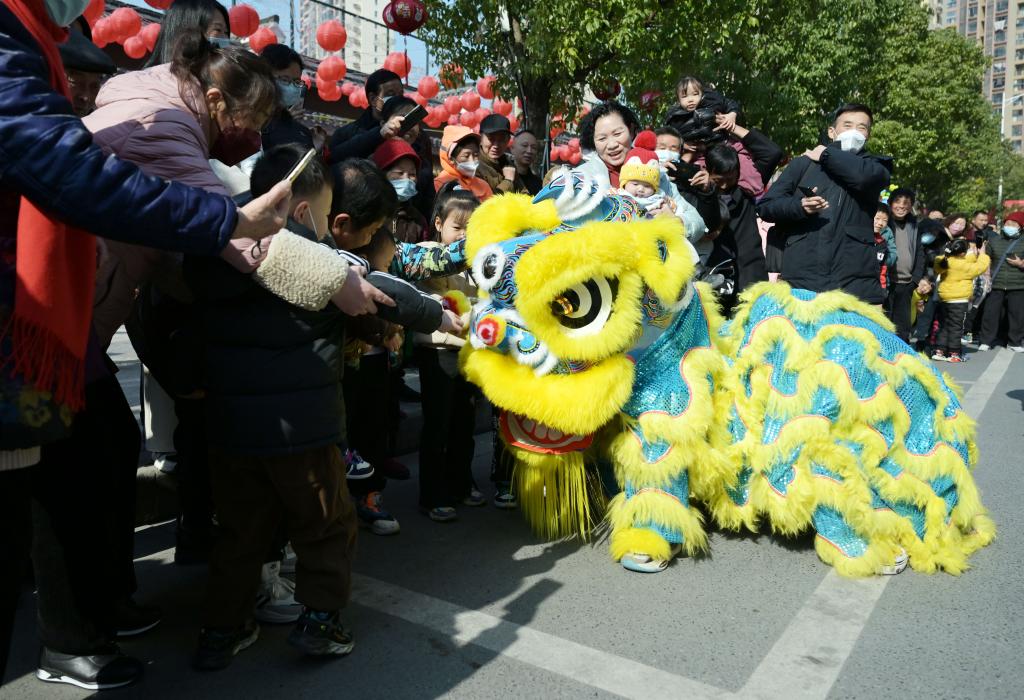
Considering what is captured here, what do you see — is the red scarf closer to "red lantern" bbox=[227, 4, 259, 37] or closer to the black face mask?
the black face mask

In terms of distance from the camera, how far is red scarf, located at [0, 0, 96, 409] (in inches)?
61.6

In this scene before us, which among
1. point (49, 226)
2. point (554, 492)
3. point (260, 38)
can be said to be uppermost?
point (260, 38)

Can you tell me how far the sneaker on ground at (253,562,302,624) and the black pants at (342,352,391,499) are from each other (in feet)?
2.56

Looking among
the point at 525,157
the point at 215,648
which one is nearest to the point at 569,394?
the point at 215,648

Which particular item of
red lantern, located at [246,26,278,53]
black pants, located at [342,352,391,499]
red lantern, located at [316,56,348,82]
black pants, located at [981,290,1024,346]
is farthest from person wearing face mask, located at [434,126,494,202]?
red lantern, located at [316,56,348,82]

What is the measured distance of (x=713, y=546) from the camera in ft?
10.6

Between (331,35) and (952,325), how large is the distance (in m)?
10.9

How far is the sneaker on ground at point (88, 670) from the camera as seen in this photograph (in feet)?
7.12

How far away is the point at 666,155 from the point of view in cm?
456

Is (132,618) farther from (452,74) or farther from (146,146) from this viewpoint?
(452,74)

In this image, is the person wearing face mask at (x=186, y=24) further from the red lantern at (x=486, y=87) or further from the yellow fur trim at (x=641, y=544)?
the red lantern at (x=486, y=87)

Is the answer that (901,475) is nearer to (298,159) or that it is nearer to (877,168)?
(877,168)

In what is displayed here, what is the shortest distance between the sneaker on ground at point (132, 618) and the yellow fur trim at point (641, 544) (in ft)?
5.10

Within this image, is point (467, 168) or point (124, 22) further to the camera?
point (124, 22)
